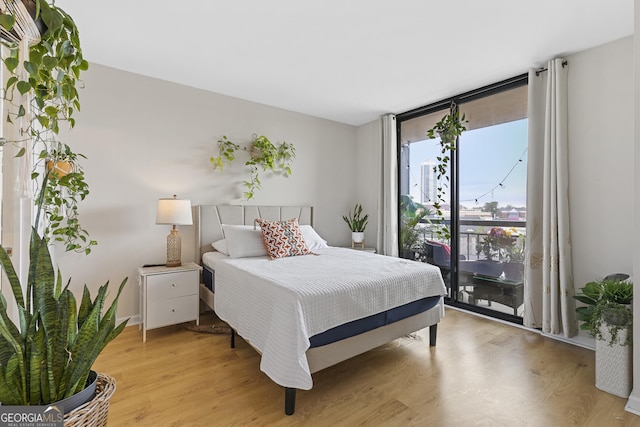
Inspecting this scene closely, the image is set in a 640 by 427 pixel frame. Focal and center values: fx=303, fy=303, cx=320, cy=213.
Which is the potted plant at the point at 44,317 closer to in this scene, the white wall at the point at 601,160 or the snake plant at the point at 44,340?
the snake plant at the point at 44,340

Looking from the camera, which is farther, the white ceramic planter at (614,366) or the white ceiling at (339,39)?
the white ceiling at (339,39)

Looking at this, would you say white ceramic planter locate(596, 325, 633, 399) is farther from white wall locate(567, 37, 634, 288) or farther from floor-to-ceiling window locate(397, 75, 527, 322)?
floor-to-ceiling window locate(397, 75, 527, 322)

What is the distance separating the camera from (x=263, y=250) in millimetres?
3062

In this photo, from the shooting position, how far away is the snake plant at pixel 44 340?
76cm

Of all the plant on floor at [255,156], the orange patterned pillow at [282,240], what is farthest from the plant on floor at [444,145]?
the plant on floor at [255,156]

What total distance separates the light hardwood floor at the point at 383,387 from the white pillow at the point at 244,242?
791mm

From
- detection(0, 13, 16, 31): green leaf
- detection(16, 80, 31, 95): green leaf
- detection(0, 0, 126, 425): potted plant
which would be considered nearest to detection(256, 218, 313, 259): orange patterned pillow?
detection(0, 0, 126, 425): potted plant

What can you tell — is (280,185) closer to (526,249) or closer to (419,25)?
(419,25)

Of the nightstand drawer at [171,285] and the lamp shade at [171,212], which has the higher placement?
the lamp shade at [171,212]

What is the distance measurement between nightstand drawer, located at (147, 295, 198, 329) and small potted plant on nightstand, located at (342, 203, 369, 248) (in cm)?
231

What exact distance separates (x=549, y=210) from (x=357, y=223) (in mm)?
2382

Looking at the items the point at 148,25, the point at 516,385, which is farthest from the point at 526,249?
the point at 148,25

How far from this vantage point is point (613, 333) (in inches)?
78.3

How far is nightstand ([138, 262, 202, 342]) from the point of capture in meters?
2.67
